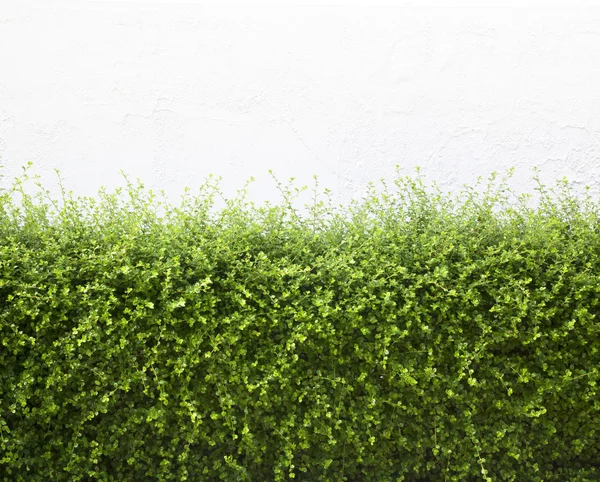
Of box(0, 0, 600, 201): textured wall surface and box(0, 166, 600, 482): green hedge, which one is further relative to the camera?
box(0, 0, 600, 201): textured wall surface

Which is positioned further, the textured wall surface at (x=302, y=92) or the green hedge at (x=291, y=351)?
the textured wall surface at (x=302, y=92)

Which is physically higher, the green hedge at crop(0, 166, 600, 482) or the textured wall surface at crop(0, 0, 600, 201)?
the textured wall surface at crop(0, 0, 600, 201)

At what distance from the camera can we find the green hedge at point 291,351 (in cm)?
240

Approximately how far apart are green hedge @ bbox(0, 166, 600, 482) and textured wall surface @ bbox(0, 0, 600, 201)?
6.76 feet

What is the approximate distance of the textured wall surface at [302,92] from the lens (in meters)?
4.70

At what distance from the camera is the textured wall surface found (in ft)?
15.4

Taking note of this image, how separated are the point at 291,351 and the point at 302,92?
2792 mm

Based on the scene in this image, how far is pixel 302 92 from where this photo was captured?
4777 millimetres

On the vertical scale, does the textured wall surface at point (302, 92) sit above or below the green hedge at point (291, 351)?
above

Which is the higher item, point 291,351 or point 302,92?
point 302,92

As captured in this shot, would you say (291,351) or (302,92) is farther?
(302,92)

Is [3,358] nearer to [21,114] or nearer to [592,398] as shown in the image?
[592,398]

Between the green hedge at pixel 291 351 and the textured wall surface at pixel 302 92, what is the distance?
2060 millimetres

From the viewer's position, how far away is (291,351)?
2.45 m
